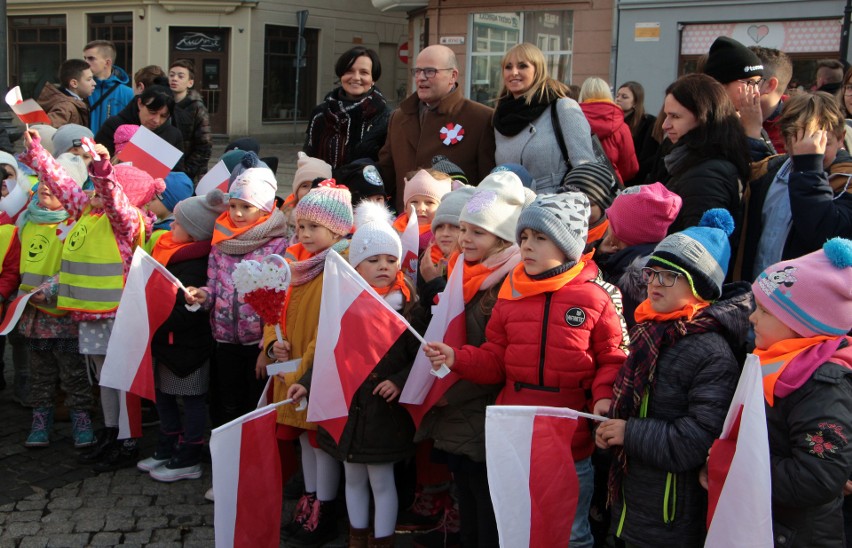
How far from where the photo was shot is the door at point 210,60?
2581cm

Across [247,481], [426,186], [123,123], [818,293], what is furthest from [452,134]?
[123,123]

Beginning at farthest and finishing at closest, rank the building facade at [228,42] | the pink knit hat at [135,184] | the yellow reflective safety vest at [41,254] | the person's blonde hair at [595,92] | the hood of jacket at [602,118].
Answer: the building facade at [228,42] < the person's blonde hair at [595,92] < the hood of jacket at [602,118] < the yellow reflective safety vest at [41,254] < the pink knit hat at [135,184]

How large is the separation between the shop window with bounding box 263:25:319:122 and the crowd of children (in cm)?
2095

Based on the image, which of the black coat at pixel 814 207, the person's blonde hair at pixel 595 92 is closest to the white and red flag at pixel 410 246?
the black coat at pixel 814 207

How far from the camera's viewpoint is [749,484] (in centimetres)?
264

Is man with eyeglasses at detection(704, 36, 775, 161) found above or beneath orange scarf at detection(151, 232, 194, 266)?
above

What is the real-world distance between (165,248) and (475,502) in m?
2.39

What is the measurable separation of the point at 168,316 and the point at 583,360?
2.41 m

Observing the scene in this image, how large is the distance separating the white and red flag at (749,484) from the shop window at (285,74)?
989 inches

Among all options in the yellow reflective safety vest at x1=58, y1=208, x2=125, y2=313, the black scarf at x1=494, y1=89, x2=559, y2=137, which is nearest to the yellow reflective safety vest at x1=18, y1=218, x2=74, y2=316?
the yellow reflective safety vest at x1=58, y1=208, x2=125, y2=313

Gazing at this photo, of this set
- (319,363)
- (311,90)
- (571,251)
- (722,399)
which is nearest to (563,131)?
(571,251)

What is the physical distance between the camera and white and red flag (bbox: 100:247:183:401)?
4656 mm

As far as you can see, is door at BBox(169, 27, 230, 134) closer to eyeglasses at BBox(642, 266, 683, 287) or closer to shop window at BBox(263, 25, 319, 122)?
shop window at BBox(263, 25, 319, 122)

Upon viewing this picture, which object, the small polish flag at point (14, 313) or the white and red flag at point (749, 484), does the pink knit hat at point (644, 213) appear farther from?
the small polish flag at point (14, 313)
